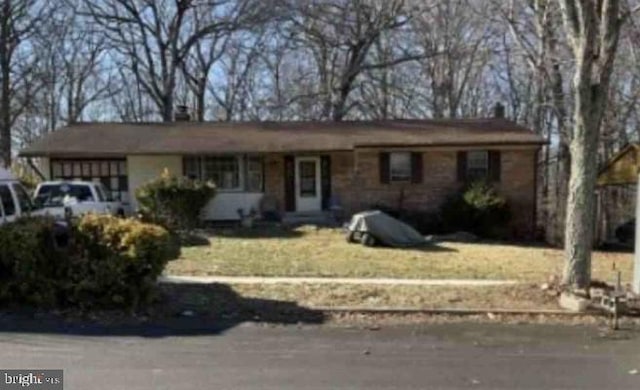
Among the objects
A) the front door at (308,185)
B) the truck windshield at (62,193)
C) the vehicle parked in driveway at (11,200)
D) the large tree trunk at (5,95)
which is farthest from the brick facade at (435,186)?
the large tree trunk at (5,95)

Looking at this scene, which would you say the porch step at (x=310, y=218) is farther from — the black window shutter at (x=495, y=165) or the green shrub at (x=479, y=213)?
the black window shutter at (x=495, y=165)

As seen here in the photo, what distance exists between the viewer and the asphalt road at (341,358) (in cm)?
634

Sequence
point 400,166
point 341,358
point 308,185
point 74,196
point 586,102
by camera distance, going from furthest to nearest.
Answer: point 308,185 → point 400,166 → point 74,196 → point 586,102 → point 341,358

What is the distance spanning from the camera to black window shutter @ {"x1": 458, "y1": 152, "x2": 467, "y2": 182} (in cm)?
2559

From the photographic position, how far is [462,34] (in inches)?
1495

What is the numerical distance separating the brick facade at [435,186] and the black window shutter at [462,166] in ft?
0.51

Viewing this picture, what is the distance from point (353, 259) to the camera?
672 inches

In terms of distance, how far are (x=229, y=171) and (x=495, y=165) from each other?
1030 centimetres

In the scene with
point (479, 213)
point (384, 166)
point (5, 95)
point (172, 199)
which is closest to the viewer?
point (172, 199)

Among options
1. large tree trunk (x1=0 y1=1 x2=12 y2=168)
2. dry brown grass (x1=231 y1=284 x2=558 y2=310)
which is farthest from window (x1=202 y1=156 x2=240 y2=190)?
dry brown grass (x1=231 y1=284 x2=558 y2=310)

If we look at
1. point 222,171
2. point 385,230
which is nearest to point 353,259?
point 385,230

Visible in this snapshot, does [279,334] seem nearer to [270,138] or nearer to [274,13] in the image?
[270,138]

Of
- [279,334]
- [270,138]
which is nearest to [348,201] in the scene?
[270,138]

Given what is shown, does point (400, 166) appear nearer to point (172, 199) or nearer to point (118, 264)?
point (172, 199)
